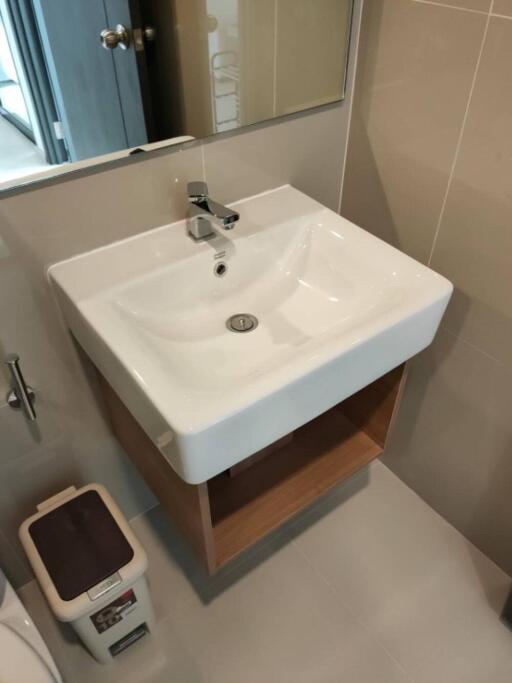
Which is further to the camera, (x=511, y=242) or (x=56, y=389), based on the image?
(x=56, y=389)

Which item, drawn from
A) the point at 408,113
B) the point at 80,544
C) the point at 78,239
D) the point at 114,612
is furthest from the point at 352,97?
the point at 114,612

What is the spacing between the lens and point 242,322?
108cm

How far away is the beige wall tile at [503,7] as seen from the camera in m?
0.89

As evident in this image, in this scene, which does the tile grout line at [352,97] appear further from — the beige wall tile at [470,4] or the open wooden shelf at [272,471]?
the open wooden shelf at [272,471]

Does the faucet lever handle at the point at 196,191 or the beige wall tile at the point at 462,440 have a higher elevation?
the faucet lever handle at the point at 196,191

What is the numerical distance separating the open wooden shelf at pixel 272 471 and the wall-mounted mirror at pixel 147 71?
526 millimetres

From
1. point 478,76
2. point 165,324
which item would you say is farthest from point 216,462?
point 478,76

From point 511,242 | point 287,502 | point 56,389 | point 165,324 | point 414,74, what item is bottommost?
point 287,502

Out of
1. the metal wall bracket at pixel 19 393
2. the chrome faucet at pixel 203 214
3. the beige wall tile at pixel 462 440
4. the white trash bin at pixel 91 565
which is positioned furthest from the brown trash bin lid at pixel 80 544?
the beige wall tile at pixel 462 440

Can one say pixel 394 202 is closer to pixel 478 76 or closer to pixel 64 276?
pixel 478 76

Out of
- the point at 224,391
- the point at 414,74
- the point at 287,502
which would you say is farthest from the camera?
the point at 287,502

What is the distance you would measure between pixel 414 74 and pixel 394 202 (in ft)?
0.92

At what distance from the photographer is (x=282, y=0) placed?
1.07 m

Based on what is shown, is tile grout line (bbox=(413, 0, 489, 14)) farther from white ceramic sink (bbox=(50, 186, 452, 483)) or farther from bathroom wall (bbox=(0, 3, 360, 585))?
white ceramic sink (bbox=(50, 186, 452, 483))
